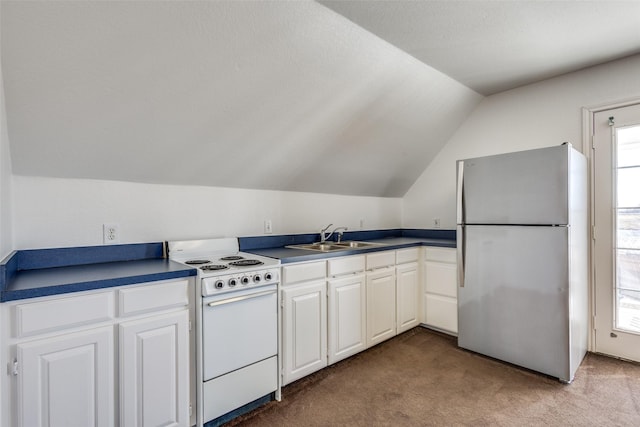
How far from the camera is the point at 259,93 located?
2119 mm

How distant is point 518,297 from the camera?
8.23 feet

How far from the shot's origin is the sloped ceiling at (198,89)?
1.50 m

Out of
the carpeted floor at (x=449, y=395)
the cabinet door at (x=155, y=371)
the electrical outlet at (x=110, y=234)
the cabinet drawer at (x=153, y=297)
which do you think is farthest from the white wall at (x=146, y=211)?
the carpeted floor at (x=449, y=395)

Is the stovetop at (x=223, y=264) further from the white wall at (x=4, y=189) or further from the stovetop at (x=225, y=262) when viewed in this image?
the white wall at (x=4, y=189)

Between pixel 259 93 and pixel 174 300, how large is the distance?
4.48ft

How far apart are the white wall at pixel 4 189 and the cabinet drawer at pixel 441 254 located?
10.4ft

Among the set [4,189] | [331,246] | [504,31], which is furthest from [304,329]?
[504,31]

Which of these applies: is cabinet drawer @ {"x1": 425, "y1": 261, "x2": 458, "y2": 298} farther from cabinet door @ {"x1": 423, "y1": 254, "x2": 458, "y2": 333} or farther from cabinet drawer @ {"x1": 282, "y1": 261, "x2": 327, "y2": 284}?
cabinet drawer @ {"x1": 282, "y1": 261, "x2": 327, "y2": 284}

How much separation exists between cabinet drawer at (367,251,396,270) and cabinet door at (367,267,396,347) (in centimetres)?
5

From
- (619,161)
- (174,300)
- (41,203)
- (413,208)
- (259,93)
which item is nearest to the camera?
(174,300)

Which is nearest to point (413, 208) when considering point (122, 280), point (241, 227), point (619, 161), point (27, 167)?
point (619, 161)

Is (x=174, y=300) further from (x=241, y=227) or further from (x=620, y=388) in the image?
(x=620, y=388)

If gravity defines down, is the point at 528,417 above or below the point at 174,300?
below

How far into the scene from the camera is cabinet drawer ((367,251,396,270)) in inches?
111
